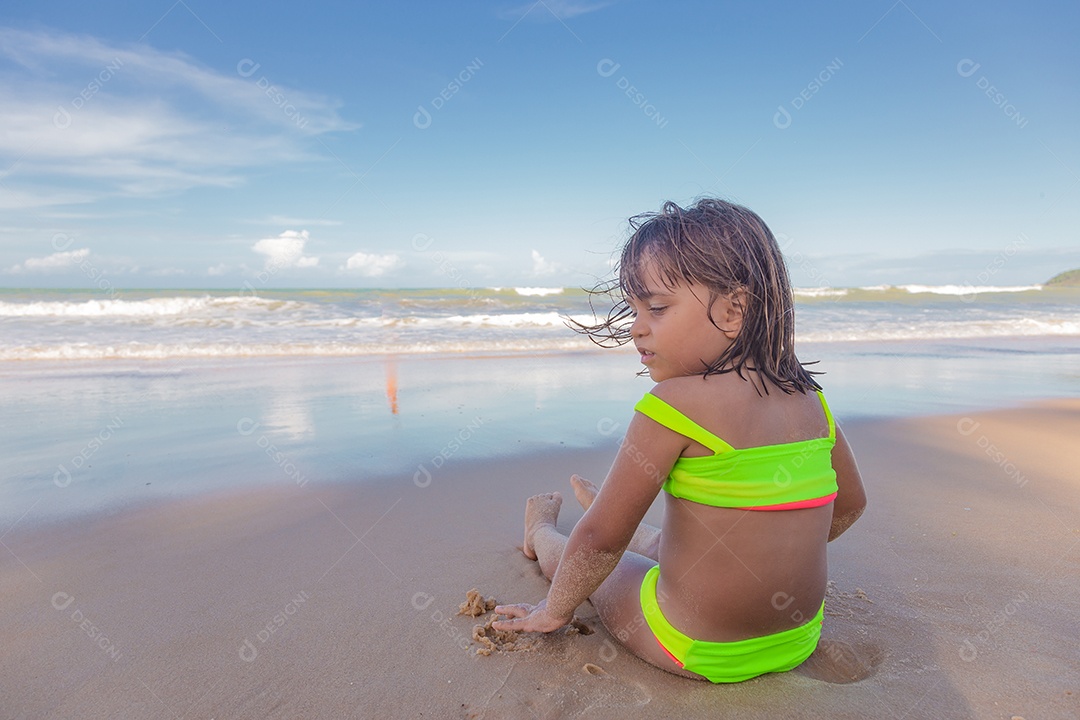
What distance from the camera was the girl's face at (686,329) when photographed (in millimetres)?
1815

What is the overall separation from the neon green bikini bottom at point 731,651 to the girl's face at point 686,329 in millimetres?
691

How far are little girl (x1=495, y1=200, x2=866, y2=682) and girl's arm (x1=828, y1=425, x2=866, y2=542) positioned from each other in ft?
0.72

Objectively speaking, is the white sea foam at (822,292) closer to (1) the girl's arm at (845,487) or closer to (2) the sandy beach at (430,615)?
(2) the sandy beach at (430,615)

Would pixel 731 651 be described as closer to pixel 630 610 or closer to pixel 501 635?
pixel 630 610

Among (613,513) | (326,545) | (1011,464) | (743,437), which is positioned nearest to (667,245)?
(743,437)

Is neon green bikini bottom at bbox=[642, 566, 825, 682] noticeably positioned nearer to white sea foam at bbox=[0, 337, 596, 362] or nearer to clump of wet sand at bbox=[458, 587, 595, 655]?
clump of wet sand at bbox=[458, 587, 595, 655]

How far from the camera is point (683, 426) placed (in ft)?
5.46

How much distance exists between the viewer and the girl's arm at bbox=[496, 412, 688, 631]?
170cm

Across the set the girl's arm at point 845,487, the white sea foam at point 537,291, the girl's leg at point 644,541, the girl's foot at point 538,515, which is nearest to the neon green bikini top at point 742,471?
the girl's arm at point 845,487

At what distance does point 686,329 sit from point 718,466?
1.26 ft

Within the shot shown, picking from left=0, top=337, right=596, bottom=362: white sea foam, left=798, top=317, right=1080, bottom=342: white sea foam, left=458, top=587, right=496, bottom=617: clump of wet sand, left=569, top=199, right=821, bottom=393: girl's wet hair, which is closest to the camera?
left=569, top=199, right=821, bottom=393: girl's wet hair

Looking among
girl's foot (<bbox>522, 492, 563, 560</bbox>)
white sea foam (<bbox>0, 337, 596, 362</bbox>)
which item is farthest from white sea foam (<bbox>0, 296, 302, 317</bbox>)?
girl's foot (<bbox>522, 492, 563, 560</bbox>)

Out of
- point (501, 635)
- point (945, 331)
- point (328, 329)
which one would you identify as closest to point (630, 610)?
point (501, 635)

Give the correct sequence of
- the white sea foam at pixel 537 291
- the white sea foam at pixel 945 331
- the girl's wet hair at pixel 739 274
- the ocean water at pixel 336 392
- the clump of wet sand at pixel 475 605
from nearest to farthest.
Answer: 1. the girl's wet hair at pixel 739 274
2. the clump of wet sand at pixel 475 605
3. the ocean water at pixel 336 392
4. the white sea foam at pixel 945 331
5. the white sea foam at pixel 537 291
